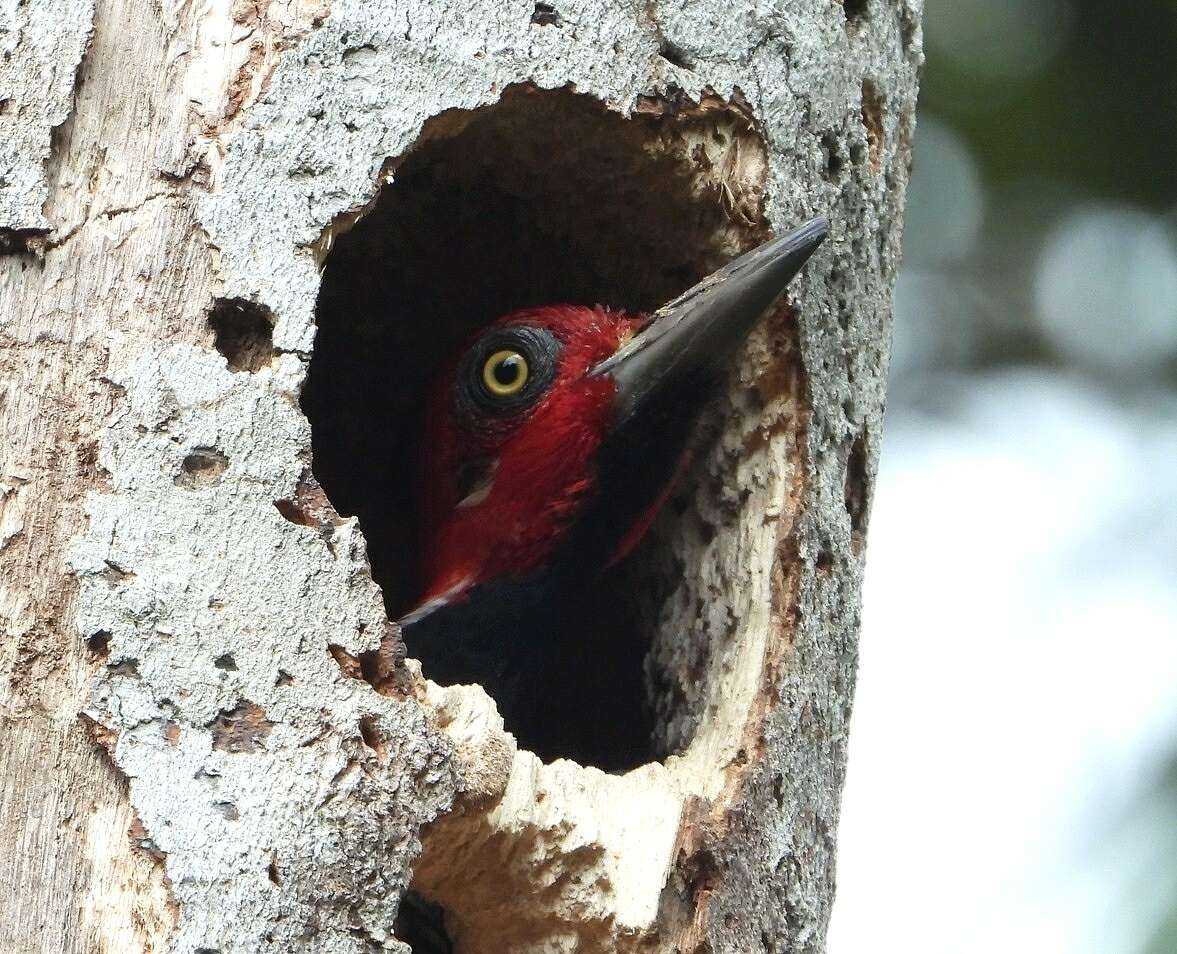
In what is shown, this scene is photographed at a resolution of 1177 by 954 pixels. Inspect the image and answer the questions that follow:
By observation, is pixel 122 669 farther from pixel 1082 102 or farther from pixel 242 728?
pixel 1082 102

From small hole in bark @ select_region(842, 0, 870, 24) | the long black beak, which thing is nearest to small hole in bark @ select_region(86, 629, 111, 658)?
the long black beak

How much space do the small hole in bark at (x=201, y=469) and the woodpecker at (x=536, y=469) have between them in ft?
3.14

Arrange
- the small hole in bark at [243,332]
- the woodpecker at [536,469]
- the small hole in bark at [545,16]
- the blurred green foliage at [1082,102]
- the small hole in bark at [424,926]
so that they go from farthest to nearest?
1. the blurred green foliage at [1082,102]
2. the woodpecker at [536,469]
3. the small hole in bark at [424,926]
4. the small hole in bark at [545,16]
5. the small hole in bark at [243,332]

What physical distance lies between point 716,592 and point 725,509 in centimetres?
15

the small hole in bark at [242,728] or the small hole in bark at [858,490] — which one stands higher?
the small hole in bark at [858,490]

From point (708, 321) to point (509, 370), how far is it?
806 millimetres

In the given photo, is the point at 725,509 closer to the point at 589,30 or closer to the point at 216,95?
the point at 589,30

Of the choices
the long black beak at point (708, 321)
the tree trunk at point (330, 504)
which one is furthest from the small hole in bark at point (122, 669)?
the long black beak at point (708, 321)

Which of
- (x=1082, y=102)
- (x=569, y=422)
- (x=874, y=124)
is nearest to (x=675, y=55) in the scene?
(x=874, y=124)

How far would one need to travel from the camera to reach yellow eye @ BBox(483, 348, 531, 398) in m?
3.41

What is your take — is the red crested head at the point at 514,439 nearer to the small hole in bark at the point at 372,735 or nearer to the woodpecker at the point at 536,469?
the woodpecker at the point at 536,469

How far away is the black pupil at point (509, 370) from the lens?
3414 millimetres

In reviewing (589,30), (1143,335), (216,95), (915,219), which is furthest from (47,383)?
(1143,335)

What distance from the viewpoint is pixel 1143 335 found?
17.9 feet
